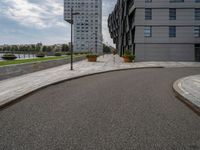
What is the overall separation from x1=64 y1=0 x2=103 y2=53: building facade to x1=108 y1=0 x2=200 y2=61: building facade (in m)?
107

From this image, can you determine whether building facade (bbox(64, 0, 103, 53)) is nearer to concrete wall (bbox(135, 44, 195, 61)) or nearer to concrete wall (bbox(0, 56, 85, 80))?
concrete wall (bbox(135, 44, 195, 61))

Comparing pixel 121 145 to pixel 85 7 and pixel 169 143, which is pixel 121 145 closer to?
pixel 169 143

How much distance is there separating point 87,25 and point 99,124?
14989 centimetres

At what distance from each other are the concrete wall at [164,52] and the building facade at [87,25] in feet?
350

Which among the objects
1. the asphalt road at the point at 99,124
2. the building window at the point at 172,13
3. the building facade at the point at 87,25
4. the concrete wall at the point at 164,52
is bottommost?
the asphalt road at the point at 99,124

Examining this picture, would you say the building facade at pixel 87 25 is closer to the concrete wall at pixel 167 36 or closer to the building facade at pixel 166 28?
the building facade at pixel 166 28

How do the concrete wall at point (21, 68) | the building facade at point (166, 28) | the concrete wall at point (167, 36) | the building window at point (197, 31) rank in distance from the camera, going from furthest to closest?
the building window at point (197, 31)
the concrete wall at point (167, 36)
the building facade at point (166, 28)
the concrete wall at point (21, 68)

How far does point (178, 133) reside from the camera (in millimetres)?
4289

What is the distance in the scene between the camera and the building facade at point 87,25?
14450 cm

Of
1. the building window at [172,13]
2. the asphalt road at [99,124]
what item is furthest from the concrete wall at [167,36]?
the asphalt road at [99,124]

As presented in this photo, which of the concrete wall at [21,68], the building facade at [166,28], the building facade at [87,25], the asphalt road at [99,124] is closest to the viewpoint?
the asphalt road at [99,124]

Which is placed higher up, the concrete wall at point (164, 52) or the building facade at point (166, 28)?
the building facade at point (166, 28)

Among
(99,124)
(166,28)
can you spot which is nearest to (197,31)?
(166,28)

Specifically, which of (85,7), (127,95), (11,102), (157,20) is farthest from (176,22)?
(85,7)
